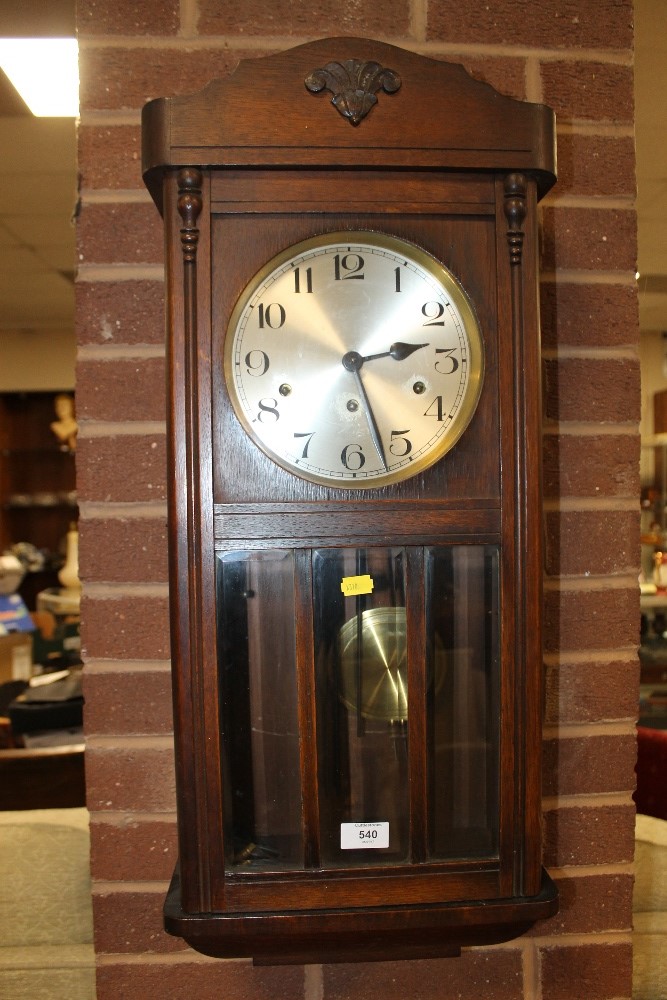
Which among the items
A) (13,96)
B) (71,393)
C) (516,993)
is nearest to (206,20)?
(516,993)

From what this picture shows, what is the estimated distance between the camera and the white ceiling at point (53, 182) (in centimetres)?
181

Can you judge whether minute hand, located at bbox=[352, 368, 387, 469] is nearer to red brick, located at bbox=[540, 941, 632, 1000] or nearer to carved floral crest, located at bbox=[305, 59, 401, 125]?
carved floral crest, located at bbox=[305, 59, 401, 125]

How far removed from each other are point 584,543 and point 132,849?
28.3 inches

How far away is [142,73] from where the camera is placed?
3.32 ft

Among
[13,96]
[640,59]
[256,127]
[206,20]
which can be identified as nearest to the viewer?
[256,127]

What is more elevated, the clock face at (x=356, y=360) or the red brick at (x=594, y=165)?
the red brick at (x=594, y=165)

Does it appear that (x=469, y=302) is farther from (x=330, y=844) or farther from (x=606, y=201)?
(x=330, y=844)

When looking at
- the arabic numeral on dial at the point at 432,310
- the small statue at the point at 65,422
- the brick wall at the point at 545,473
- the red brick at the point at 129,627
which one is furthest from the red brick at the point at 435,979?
the small statue at the point at 65,422

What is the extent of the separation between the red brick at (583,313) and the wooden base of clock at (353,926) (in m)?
0.67

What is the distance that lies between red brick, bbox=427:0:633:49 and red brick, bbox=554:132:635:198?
0.12 meters

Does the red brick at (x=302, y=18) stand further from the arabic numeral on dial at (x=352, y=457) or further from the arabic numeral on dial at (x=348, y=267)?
the arabic numeral on dial at (x=352, y=457)

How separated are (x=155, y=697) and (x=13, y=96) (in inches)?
77.4

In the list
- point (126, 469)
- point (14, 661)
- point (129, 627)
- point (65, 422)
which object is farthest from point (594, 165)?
point (65, 422)

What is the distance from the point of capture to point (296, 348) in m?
0.87
